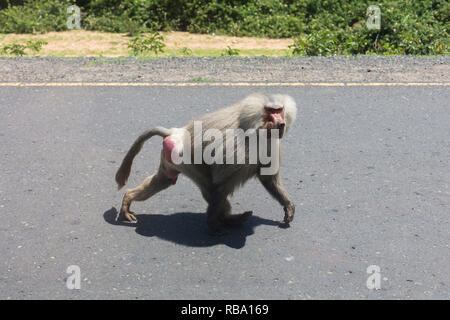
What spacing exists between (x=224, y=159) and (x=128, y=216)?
1060 mm

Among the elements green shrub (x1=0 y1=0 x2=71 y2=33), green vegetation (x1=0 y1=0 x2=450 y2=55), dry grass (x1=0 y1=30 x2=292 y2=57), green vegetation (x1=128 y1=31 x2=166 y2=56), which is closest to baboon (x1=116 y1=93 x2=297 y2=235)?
green vegetation (x1=128 y1=31 x2=166 y2=56)

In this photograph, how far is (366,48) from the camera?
10.6m

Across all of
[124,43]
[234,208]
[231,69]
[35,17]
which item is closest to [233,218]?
[234,208]

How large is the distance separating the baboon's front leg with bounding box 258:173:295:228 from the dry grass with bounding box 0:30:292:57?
6.79 m

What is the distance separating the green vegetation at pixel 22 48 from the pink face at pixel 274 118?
23.7ft

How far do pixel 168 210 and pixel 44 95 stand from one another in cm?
346

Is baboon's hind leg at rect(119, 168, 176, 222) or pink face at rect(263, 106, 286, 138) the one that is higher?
pink face at rect(263, 106, 286, 138)

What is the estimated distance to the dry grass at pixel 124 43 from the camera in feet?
37.3

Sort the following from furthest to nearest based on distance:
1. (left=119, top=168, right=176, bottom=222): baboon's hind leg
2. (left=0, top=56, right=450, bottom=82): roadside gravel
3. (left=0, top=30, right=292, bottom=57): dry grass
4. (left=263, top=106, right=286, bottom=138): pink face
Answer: (left=0, top=30, right=292, bottom=57): dry grass
(left=0, top=56, right=450, bottom=82): roadside gravel
(left=119, top=168, right=176, bottom=222): baboon's hind leg
(left=263, top=106, right=286, bottom=138): pink face

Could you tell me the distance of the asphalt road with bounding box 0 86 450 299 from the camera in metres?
4.02

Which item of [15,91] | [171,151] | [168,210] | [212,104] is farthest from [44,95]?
[171,151]

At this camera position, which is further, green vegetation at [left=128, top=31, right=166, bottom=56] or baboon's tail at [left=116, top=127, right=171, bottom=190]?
green vegetation at [left=128, top=31, right=166, bottom=56]

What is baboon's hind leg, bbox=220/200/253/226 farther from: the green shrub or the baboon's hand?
the green shrub

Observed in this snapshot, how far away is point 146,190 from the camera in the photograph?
459 cm
